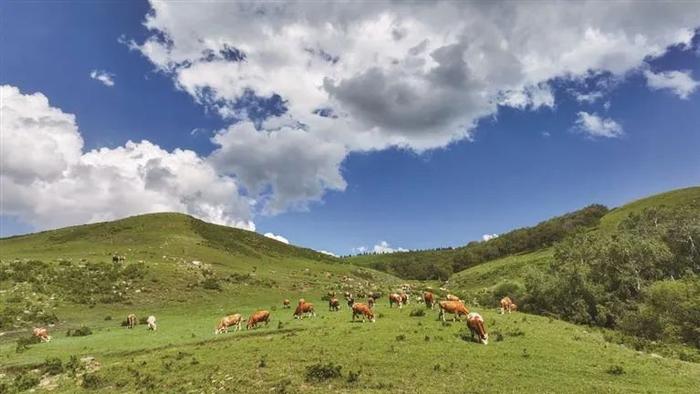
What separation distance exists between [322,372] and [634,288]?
186ft

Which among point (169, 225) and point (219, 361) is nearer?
point (219, 361)

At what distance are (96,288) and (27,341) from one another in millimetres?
22390

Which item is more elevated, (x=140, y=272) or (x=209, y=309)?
(x=140, y=272)

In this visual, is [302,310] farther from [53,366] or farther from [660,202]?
[660,202]

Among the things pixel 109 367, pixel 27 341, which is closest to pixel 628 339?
pixel 109 367

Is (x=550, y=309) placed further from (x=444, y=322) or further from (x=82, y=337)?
(x=82, y=337)

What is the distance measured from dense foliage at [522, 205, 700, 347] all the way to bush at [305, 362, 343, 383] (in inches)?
1394

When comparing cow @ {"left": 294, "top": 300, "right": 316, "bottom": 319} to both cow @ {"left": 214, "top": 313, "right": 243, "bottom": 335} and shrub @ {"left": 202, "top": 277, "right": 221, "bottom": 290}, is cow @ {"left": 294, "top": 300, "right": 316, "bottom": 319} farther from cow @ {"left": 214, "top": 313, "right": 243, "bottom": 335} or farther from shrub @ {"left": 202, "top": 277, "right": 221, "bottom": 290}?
shrub @ {"left": 202, "top": 277, "right": 221, "bottom": 290}

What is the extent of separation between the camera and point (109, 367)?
29.7m

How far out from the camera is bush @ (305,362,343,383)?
78.3 feet

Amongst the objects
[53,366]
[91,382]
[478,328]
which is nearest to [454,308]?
[478,328]

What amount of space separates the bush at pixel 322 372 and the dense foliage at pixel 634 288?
35.4 meters

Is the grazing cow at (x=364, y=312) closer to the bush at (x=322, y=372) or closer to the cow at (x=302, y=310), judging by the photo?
the cow at (x=302, y=310)

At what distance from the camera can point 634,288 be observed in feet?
216
